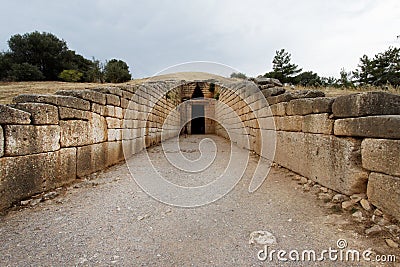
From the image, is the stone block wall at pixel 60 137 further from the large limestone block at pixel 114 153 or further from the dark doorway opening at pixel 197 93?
the dark doorway opening at pixel 197 93

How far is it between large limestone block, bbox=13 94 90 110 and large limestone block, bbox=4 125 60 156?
384 mm

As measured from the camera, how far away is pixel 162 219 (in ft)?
8.02

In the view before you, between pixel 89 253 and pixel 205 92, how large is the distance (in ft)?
50.7

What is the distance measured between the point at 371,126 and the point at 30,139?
3985mm

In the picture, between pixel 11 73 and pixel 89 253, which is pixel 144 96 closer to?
pixel 89 253

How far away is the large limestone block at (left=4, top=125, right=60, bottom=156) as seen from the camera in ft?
8.13

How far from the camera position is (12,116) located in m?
2.51

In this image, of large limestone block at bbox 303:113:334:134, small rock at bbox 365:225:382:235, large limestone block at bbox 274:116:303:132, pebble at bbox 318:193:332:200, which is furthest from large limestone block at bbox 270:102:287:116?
small rock at bbox 365:225:382:235

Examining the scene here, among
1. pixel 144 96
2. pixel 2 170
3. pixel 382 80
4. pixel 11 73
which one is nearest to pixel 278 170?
pixel 2 170

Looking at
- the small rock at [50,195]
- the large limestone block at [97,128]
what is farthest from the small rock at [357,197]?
the large limestone block at [97,128]

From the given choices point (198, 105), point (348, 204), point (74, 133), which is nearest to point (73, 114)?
point (74, 133)

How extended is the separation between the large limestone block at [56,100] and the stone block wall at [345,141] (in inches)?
151

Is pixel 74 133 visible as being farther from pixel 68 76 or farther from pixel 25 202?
pixel 68 76

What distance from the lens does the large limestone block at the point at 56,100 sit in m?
3.06
